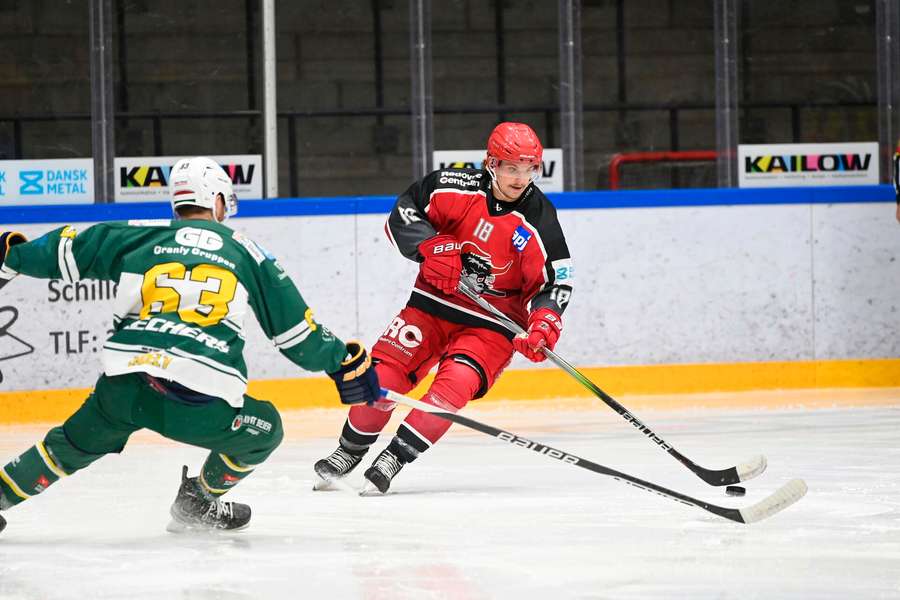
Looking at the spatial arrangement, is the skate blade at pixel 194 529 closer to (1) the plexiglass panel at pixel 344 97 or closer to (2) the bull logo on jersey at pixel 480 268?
(2) the bull logo on jersey at pixel 480 268

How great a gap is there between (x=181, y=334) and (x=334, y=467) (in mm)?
1151

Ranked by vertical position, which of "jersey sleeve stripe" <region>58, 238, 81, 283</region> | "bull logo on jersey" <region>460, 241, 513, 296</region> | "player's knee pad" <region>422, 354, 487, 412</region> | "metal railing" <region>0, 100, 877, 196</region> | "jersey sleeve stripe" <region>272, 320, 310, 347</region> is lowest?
"player's knee pad" <region>422, 354, 487, 412</region>

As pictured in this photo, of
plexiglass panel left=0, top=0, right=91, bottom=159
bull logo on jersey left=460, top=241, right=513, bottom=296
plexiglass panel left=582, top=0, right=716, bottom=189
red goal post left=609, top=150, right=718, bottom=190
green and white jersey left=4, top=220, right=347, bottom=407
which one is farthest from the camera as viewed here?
plexiglass panel left=582, top=0, right=716, bottom=189

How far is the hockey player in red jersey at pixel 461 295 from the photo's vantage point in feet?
13.2

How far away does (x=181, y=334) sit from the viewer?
305 centimetres

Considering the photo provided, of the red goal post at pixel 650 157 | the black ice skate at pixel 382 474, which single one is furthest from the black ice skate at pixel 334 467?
the red goal post at pixel 650 157

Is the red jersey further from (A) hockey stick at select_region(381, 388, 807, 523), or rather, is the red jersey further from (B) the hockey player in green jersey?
(B) the hockey player in green jersey

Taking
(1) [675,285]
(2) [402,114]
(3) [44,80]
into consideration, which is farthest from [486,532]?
(2) [402,114]

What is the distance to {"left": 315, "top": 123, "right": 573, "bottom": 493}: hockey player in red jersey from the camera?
402 centimetres

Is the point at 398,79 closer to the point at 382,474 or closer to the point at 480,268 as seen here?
the point at 480,268

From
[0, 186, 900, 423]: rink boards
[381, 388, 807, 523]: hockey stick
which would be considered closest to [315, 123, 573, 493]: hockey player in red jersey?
[381, 388, 807, 523]: hockey stick

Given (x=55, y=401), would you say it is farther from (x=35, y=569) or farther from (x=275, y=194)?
(x=35, y=569)

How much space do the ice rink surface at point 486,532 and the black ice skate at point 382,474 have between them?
6 centimetres

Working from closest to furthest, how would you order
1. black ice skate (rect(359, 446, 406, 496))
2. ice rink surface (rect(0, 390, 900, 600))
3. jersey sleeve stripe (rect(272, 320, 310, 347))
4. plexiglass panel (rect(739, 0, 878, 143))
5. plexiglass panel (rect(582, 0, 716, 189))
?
1. ice rink surface (rect(0, 390, 900, 600))
2. jersey sleeve stripe (rect(272, 320, 310, 347))
3. black ice skate (rect(359, 446, 406, 496))
4. plexiglass panel (rect(739, 0, 878, 143))
5. plexiglass panel (rect(582, 0, 716, 189))
